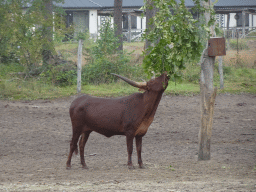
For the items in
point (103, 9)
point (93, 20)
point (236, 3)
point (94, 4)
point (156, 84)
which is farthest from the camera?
point (236, 3)

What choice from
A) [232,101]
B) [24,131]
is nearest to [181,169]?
[24,131]

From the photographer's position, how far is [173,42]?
6234 mm

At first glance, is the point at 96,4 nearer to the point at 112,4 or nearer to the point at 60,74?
the point at 112,4

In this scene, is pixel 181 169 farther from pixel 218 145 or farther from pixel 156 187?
pixel 218 145

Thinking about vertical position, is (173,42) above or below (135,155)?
above

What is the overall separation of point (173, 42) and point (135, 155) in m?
2.95

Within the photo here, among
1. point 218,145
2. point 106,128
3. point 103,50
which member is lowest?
point 218,145

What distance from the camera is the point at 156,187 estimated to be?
204 inches

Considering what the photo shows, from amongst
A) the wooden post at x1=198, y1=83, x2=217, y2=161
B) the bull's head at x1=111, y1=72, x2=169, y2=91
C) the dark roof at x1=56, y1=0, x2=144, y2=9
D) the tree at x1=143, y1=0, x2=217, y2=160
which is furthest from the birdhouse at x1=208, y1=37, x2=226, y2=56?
the dark roof at x1=56, y1=0, x2=144, y2=9

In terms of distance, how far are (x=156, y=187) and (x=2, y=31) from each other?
1308 centimetres

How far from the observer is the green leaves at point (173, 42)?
6.15 metres

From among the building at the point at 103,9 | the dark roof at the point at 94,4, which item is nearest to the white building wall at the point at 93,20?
the building at the point at 103,9

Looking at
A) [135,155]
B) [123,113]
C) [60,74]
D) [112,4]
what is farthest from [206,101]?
[112,4]

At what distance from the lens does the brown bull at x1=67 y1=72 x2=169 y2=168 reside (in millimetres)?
6367
